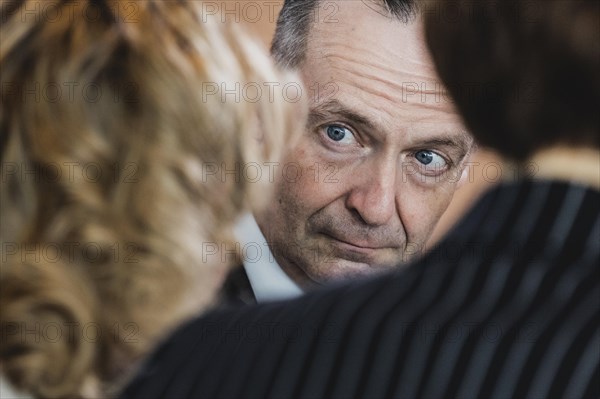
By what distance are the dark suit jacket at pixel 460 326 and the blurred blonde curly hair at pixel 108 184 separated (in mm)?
73

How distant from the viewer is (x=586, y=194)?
30.8 inches

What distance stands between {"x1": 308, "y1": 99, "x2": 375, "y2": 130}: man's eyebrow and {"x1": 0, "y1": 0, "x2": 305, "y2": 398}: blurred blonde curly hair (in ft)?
3.13

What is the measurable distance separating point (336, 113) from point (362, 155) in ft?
0.31

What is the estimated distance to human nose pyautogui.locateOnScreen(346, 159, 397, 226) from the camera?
1.79m

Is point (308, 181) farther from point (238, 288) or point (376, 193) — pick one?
point (238, 288)

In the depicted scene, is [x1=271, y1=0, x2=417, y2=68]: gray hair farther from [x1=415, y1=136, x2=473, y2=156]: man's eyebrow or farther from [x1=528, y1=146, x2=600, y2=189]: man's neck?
[x1=528, y1=146, x2=600, y2=189]: man's neck

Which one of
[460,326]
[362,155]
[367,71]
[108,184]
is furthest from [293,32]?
[460,326]

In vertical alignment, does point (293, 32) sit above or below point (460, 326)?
above

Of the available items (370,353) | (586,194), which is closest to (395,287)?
(370,353)

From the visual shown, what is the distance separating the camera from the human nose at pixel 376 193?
179cm

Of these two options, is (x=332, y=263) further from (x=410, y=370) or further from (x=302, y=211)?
(x=410, y=370)

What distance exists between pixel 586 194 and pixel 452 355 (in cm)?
16

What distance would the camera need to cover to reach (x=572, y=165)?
791 millimetres

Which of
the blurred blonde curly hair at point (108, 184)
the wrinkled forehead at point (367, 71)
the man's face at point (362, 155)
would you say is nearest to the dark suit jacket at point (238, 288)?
the man's face at point (362, 155)
